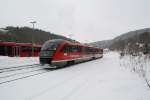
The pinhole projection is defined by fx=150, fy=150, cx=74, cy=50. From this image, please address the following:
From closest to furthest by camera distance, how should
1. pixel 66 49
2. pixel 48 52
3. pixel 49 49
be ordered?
pixel 48 52 < pixel 49 49 < pixel 66 49

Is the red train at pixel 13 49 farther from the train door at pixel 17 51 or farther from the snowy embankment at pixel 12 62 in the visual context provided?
the snowy embankment at pixel 12 62

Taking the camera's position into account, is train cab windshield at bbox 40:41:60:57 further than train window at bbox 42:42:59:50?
No

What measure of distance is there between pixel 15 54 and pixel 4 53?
1.82 meters

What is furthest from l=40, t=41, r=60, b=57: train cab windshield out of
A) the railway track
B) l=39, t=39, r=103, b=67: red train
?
the railway track

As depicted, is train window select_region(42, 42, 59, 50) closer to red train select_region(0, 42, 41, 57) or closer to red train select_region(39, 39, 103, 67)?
red train select_region(39, 39, 103, 67)

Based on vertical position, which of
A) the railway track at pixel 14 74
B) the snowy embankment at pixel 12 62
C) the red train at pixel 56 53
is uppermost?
the red train at pixel 56 53

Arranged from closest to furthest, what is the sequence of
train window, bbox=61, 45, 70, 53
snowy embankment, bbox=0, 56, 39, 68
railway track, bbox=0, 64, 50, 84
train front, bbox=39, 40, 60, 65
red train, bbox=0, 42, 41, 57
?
railway track, bbox=0, 64, 50, 84 → train front, bbox=39, 40, 60, 65 → train window, bbox=61, 45, 70, 53 → snowy embankment, bbox=0, 56, 39, 68 → red train, bbox=0, 42, 41, 57

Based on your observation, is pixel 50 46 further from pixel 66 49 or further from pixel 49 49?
pixel 66 49

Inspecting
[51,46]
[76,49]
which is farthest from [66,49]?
[76,49]

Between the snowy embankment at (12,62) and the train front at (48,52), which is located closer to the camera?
the train front at (48,52)

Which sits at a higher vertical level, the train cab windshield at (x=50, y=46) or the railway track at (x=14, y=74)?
the train cab windshield at (x=50, y=46)

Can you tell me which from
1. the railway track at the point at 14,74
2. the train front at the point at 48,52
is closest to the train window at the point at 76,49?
the train front at the point at 48,52

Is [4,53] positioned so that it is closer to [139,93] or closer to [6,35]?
[139,93]

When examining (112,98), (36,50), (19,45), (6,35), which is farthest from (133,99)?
(6,35)
